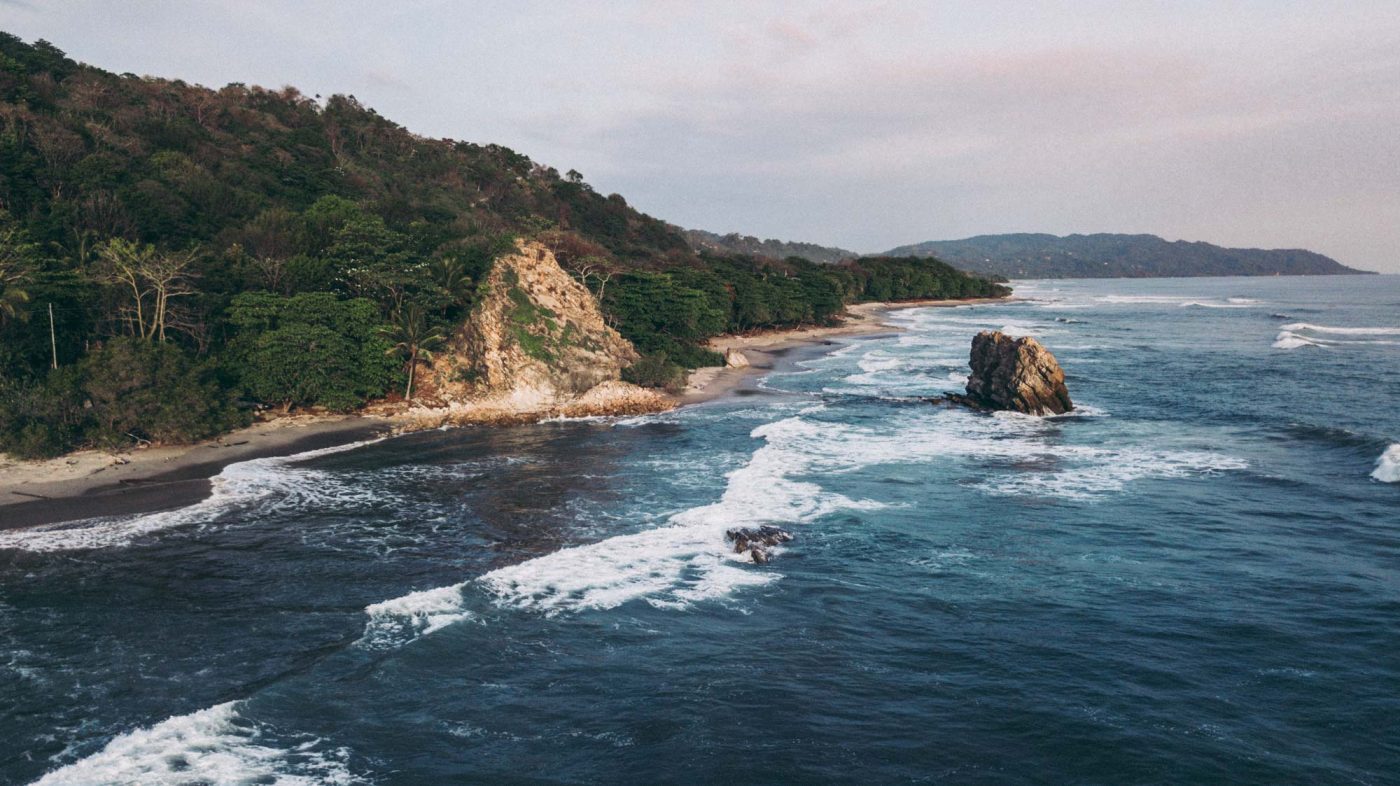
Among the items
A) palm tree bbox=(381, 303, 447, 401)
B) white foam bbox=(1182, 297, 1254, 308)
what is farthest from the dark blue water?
white foam bbox=(1182, 297, 1254, 308)

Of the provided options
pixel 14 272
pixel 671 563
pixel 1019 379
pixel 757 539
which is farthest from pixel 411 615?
pixel 1019 379

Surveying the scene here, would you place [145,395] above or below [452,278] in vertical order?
below

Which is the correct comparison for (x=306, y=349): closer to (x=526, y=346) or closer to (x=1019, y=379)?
(x=526, y=346)

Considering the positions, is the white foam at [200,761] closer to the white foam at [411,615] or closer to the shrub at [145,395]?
the white foam at [411,615]

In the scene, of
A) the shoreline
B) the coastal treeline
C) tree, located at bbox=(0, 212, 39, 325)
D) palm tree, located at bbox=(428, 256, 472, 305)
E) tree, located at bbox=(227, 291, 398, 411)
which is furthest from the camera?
palm tree, located at bbox=(428, 256, 472, 305)

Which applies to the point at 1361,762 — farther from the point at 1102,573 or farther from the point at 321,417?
the point at 321,417

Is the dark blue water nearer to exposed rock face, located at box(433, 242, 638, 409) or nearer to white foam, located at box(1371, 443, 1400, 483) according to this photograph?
white foam, located at box(1371, 443, 1400, 483)

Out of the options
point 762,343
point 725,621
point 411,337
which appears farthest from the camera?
point 762,343
